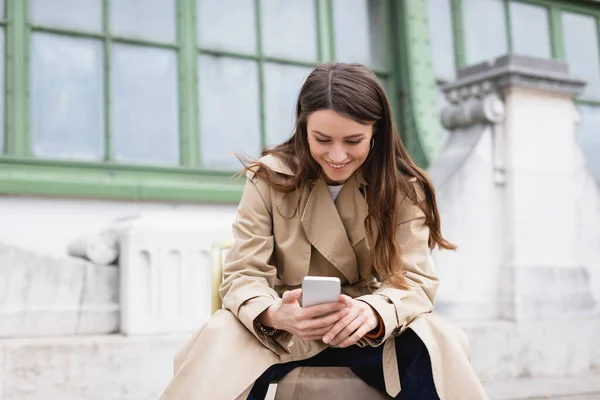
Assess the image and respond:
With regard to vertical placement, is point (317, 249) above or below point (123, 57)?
below

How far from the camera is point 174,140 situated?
5562 millimetres

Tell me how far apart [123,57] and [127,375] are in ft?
8.56

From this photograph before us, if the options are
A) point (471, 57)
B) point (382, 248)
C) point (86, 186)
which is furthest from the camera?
point (471, 57)

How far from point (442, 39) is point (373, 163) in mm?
4483

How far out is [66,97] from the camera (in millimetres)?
5172

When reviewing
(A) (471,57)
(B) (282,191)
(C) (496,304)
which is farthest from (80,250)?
(A) (471,57)

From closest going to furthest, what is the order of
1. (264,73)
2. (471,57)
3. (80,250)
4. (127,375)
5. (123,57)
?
(127,375), (80,250), (123,57), (264,73), (471,57)

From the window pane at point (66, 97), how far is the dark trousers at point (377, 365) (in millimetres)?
3210

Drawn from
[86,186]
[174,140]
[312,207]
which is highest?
[174,140]

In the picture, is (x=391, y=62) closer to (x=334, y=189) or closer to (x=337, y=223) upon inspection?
(x=334, y=189)

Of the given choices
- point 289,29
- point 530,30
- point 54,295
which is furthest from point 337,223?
point 530,30

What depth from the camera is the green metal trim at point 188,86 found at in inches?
219

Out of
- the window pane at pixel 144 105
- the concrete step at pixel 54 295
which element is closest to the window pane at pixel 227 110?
the window pane at pixel 144 105

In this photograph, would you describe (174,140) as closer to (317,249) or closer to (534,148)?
(534,148)
